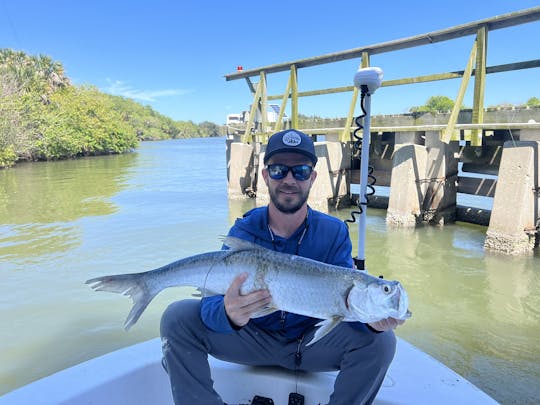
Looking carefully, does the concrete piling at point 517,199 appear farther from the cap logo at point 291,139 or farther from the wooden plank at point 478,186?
the cap logo at point 291,139

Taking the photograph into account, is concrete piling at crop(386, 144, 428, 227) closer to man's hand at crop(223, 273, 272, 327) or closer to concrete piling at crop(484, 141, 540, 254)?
concrete piling at crop(484, 141, 540, 254)

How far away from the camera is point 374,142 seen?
1124 centimetres

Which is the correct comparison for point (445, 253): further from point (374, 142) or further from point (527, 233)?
point (374, 142)

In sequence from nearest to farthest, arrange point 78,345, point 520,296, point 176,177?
point 78,345 < point 520,296 < point 176,177

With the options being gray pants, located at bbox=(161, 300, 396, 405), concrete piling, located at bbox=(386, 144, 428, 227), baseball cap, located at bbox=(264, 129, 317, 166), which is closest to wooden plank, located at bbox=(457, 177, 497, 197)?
concrete piling, located at bbox=(386, 144, 428, 227)

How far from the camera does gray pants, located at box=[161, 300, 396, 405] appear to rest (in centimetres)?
212

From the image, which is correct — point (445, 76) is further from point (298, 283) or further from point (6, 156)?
point (6, 156)

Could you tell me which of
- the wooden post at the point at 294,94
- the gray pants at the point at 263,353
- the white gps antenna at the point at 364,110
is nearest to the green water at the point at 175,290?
the white gps antenna at the point at 364,110

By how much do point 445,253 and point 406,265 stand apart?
3.45ft

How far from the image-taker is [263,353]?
240cm

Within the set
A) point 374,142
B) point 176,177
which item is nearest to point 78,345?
point 374,142

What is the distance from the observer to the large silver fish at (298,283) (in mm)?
1721

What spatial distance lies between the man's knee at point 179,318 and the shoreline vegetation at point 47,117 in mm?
30909

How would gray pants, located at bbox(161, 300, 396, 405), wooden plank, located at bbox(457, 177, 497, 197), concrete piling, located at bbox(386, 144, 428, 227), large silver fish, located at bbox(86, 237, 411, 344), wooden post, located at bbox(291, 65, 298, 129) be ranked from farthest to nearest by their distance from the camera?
wooden post, located at bbox(291, 65, 298, 129) < wooden plank, located at bbox(457, 177, 497, 197) < concrete piling, located at bbox(386, 144, 428, 227) < gray pants, located at bbox(161, 300, 396, 405) < large silver fish, located at bbox(86, 237, 411, 344)
